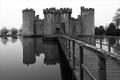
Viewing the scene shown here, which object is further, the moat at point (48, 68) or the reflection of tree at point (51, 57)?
the reflection of tree at point (51, 57)

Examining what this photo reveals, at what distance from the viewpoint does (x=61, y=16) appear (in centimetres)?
4559

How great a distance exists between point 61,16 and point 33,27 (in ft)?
30.3

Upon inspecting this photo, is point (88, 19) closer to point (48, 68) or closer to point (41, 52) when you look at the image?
point (41, 52)

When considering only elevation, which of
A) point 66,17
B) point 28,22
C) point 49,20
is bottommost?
point 28,22

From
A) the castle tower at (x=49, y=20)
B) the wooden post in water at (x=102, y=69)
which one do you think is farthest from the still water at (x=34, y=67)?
the castle tower at (x=49, y=20)

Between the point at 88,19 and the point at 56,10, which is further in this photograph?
the point at 56,10

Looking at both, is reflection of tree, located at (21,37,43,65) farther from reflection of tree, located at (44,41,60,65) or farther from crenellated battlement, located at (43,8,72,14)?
crenellated battlement, located at (43,8,72,14)

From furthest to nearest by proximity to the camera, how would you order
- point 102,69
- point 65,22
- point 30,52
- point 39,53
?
point 65,22 < point 30,52 < point 39,53 < point 102,69

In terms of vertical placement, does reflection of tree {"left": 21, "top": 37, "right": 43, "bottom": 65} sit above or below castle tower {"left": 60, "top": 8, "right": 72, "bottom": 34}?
below

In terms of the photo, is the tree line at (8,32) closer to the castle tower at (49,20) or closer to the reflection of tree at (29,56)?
the castle tower at (49,20)

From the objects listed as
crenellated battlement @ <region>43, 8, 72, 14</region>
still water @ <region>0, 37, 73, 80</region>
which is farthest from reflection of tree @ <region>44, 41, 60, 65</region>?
crenellated battlement @ <region>43, 8, 72, 14</region>

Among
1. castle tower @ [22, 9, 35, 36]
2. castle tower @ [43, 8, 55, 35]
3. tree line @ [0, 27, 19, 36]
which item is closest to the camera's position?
castle tower @ [43, 8, 55, 35]

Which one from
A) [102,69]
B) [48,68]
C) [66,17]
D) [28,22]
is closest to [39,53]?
[48,68]

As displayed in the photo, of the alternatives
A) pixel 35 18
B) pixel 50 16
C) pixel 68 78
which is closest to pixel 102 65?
pixel 68 78
